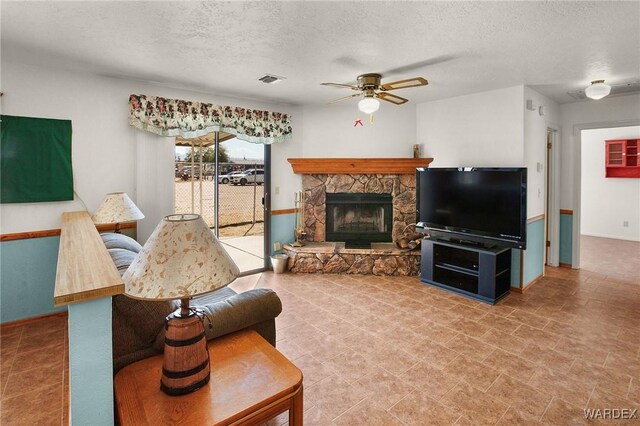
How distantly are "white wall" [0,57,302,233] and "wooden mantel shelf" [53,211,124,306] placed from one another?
188 cm

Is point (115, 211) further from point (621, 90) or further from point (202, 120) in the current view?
point (621, 90)

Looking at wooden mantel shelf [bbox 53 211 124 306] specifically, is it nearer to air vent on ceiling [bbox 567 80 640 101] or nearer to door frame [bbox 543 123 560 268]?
air vent on ceiling [bbox 567 80 640 101]

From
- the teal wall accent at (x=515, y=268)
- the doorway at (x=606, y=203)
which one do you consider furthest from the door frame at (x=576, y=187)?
the teal wall accent at (x=515, y=268)

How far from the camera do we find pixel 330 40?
2564 mm

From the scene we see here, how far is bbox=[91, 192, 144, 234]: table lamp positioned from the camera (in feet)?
10.4

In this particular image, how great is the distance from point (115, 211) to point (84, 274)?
233cm

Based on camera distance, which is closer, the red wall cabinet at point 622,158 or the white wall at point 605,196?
the red wall cabinet at point 622,158

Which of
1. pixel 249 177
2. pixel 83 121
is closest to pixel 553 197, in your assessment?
pixel 249 177

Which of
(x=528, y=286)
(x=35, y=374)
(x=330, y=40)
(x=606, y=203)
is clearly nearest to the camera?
(x=35, y=374)

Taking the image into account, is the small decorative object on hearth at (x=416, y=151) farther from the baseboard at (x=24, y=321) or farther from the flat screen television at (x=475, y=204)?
the baseboard at (x=24, y=321)

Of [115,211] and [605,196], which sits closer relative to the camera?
[115,211]

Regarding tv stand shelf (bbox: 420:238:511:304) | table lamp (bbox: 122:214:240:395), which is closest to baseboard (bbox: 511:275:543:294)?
tv stand shelf (bbox: 420:238:511:304)

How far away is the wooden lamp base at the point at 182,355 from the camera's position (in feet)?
4.23

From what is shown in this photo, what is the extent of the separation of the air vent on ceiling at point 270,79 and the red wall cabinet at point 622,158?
273 inches
